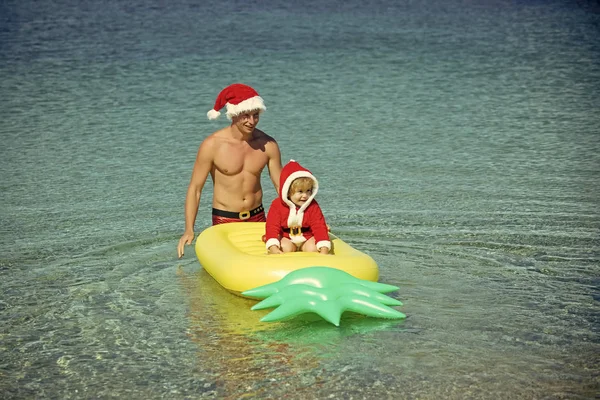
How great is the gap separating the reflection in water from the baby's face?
2.10ft

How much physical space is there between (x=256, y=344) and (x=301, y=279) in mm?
440

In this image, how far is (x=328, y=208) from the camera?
25.1ft

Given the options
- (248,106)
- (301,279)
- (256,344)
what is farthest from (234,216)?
(256,344)

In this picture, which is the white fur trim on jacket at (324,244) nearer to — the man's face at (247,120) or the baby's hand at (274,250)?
the baby's hand at (274,250)

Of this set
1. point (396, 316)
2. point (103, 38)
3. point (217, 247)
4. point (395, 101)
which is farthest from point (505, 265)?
point (103, 38)

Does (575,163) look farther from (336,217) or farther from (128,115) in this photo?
(128,115)

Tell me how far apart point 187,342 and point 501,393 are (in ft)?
5.47

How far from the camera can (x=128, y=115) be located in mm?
11094

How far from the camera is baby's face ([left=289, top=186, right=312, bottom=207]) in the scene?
562 centimetres

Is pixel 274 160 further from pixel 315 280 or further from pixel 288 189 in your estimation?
pixel 315 280

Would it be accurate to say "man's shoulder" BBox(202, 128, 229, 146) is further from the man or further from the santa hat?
the santa hat

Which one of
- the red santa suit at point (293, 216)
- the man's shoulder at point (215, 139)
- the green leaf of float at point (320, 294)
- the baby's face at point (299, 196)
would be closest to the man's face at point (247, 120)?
the man's shoulder at point (215, 139)

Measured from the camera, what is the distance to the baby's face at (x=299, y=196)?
5.62m

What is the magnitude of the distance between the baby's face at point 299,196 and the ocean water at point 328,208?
705mm
